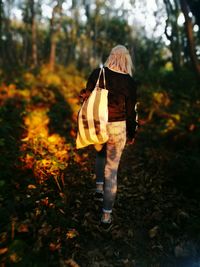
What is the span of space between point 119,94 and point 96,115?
44 centimetres

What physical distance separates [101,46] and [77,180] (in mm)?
28153

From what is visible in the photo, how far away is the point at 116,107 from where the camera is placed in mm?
3910

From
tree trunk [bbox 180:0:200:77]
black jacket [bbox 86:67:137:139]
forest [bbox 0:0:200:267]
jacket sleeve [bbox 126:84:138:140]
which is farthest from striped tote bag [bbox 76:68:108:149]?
tree trunk [bbox 180:0:200:77]

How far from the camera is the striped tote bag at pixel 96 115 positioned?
12.7 ft

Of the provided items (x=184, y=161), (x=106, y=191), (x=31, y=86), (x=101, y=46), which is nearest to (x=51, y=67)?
(x=31, y=86)

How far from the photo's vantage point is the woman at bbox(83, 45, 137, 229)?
3.87 metres

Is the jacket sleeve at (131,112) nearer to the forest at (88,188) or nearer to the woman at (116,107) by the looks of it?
the woman at (116,107)

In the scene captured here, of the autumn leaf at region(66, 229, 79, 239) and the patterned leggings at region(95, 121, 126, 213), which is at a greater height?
the patterned leggings at region(95, 121, 126, 213)

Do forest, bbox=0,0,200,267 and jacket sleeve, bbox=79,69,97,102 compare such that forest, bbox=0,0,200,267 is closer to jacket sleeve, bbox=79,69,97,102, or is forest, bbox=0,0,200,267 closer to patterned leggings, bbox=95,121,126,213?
patterned leggings, bbox=95,121,126,213

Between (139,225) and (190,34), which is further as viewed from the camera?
(190,34)

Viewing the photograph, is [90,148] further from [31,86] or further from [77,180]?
[31,86]

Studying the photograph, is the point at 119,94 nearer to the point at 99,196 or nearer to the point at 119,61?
the point at 119,61

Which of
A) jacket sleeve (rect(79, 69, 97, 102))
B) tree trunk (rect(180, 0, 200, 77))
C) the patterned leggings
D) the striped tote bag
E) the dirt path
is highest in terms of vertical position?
tree trunk (rect(180, 0, 200, 77))

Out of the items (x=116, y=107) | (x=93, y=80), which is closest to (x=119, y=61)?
(x=93, y=80)
